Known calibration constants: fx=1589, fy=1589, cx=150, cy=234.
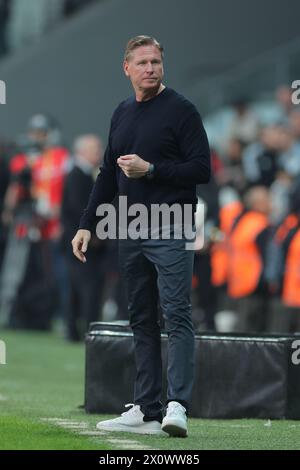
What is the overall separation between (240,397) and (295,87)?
9.25 meters

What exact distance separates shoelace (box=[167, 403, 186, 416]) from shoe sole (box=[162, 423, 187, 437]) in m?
0.07

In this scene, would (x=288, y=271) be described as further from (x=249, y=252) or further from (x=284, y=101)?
(x=284, y=101)

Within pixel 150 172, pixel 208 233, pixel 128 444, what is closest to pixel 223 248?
pixel 208 233

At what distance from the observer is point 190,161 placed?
8656 millimetres

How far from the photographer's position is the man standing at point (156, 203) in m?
8.62

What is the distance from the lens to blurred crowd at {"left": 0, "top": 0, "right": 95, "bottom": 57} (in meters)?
26.3

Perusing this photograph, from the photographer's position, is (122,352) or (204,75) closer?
(122,352)

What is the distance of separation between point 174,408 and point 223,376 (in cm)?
158

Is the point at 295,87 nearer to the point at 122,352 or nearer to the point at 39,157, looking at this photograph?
the point at 39,157

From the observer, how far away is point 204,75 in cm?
2516

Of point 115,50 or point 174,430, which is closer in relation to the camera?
point 174,430

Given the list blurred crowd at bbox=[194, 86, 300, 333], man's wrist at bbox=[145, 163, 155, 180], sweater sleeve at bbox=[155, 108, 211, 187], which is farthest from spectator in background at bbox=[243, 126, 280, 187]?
man's wrist at bbox=[145, 163, 155, 180]

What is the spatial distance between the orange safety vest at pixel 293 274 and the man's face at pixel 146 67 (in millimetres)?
6967

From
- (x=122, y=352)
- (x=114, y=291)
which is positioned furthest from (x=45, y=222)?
(x=122, y=352)
